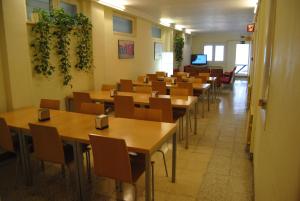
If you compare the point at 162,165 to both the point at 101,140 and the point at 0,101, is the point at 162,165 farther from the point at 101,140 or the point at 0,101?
the point at 0,101

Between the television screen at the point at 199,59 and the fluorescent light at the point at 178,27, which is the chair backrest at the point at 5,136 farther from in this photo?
the television screen at the point at 199,59

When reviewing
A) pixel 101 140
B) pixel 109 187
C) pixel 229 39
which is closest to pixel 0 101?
pixel 109 187

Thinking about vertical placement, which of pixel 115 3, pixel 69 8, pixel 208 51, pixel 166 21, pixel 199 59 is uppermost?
pixel 166 21

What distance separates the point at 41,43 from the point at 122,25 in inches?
129

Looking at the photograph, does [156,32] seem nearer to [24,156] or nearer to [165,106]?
[165,106]

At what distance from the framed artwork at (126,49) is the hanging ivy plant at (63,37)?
2049mm

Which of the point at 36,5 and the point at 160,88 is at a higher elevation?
the point at 36,5

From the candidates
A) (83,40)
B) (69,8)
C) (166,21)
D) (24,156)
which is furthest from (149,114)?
(166,21)

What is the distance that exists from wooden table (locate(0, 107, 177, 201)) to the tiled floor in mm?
177

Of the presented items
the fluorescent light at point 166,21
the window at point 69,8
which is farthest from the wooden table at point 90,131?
the fluorescent light at point 166,21

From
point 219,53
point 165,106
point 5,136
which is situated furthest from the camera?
point 219,53

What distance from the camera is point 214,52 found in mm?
14391

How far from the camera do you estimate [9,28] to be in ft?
11.1

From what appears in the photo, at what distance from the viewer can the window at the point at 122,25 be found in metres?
6.52
